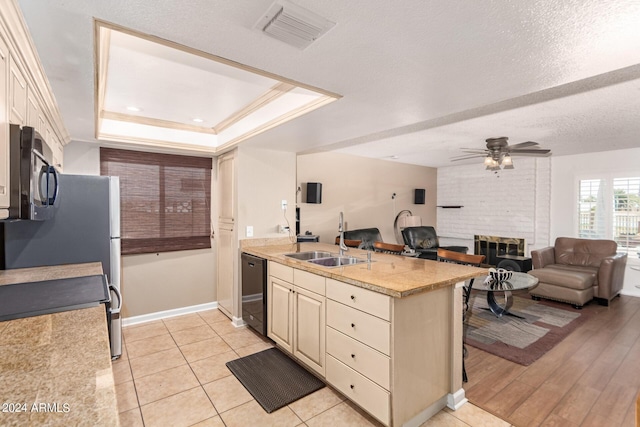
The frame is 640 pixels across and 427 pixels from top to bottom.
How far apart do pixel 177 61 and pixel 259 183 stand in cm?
186

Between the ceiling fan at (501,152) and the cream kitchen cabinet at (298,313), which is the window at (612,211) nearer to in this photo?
the ceiling fan at (501,152)

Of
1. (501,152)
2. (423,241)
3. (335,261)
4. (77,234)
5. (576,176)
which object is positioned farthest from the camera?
(423,241)

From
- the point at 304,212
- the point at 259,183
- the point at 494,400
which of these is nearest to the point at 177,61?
the point at 259,183

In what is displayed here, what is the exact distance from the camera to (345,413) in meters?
2.22

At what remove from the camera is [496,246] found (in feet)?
21.6

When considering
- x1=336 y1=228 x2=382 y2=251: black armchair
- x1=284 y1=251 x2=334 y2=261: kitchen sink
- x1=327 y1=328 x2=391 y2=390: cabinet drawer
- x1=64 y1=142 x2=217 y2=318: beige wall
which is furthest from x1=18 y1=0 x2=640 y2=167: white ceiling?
x1=336 y1=228 x2=382 y2=251: black armchair

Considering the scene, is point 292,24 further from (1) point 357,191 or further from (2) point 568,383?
(1) point 357,191

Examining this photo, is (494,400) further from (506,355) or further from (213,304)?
(213,304)

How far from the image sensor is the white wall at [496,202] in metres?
5.96

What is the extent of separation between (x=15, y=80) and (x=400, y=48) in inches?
71.8

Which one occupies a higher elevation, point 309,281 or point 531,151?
point 531,151

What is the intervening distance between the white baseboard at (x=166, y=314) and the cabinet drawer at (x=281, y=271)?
1.71 m

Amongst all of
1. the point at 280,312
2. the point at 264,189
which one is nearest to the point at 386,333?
the point at 280,312

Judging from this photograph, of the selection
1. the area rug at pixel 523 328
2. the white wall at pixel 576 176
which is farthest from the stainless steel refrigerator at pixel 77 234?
the white wall at pixel 576 176
